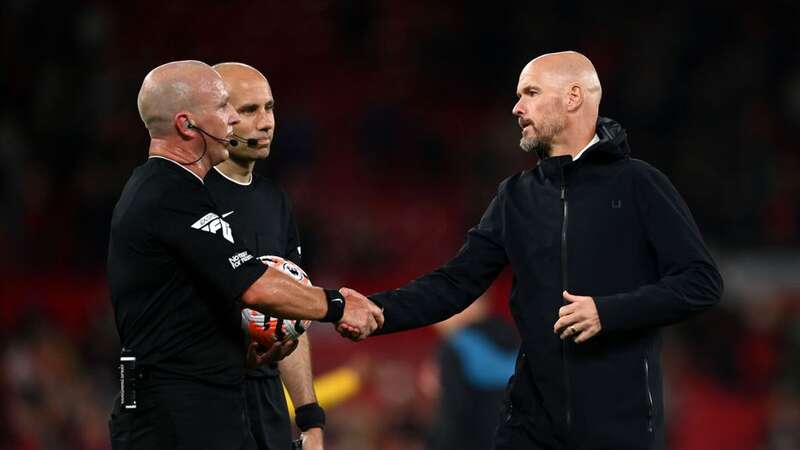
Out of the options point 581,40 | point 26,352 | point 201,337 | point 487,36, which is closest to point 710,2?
point 581,40

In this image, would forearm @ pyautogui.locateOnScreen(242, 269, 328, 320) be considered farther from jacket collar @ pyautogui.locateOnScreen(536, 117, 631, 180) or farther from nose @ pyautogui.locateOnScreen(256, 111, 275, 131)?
jacket collar @ pyautogui.locateOnScreen(536, 117, 631, 180)

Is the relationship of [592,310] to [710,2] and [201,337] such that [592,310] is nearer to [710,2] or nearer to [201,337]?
[201,337]

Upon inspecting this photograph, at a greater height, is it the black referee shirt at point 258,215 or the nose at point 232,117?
the nose at point 232,117

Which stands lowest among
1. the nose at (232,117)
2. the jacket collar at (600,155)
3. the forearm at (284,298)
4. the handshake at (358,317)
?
the handshake at (358,317)

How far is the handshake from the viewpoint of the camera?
16.6 feet

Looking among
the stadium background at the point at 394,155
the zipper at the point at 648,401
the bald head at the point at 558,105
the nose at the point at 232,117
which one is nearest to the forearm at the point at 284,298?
the nose at the point at 232,117

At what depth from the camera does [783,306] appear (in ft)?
35.9

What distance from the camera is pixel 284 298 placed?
4625mm

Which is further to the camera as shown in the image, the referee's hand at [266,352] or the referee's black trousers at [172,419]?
the referee's hand at [266,352]

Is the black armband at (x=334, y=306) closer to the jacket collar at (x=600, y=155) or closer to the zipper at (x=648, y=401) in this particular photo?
the jacket collar at (x=600, y=155)

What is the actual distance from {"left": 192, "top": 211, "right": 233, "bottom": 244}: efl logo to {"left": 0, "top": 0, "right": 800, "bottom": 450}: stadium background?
17.2 ft

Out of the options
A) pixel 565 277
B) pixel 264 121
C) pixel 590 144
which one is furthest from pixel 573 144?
pixel 264 121

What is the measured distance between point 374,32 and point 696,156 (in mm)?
4181

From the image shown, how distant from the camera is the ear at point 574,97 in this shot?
5.10 m
